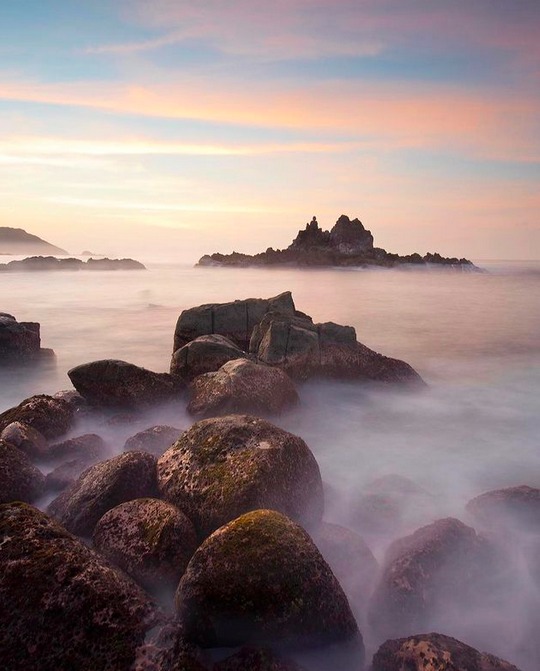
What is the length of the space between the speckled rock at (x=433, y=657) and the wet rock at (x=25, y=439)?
6.35 meters

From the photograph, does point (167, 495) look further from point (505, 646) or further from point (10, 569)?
point (505, 646)

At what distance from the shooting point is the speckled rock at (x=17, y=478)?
6.90m

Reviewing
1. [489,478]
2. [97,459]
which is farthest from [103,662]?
[489,478]

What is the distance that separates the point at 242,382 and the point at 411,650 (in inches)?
255

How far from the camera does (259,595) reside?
4383mm

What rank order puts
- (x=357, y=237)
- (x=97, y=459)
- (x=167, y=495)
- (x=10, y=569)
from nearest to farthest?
1. (x=10, y=569)
2. (x=167, y=495)
3. (x=97, y=459)
4. (x=357, y=237)

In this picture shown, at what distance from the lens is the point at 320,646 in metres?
4.57

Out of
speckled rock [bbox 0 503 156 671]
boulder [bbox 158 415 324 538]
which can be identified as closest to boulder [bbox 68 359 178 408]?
boulder [bbox 158 415 324 538]

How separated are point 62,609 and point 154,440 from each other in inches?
182

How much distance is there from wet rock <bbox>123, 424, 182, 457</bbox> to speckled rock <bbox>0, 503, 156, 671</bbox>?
3.94 meters

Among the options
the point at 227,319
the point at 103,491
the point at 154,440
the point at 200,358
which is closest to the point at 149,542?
the point at 103,491

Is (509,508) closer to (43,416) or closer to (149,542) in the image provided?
(149,542)

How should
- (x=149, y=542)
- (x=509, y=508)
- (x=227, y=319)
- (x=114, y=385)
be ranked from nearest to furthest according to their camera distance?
(x=149, y=542) → (x=509, y=508) → (x=114, y=385) → (x=227, y=319)

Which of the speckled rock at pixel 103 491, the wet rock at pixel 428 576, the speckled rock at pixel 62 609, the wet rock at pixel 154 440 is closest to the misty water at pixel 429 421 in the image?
the wet rock at pixel 428 576
